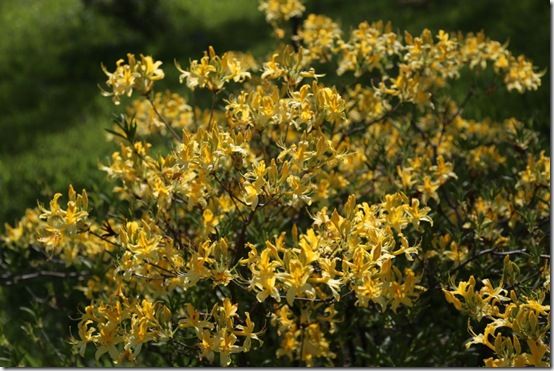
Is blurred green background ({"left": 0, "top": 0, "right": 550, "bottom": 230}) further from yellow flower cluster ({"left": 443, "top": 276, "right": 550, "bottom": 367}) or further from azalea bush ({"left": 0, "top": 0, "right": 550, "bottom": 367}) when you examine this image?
yellow flower cluster ({"left": 443, "top": 276, "right": 550, "bottom": 367})

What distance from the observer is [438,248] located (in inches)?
89.0

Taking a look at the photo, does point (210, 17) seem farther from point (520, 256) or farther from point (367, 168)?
point (520, 256)

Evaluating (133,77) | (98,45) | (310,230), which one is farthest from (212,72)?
(98,45)

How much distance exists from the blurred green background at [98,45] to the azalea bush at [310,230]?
4.39 feet

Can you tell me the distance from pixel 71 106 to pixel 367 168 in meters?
3.43

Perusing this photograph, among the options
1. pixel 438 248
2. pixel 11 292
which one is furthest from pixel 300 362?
pixel 11 292

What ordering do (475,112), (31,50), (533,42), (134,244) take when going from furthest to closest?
(31,50) → (533,42) → (475,112) → (134,244)

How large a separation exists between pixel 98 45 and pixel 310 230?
5.43 m

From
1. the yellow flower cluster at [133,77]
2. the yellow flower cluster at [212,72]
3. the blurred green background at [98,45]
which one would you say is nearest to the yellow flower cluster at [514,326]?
the yellow flower cluster at [212,72]

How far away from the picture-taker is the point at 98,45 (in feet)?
21.6

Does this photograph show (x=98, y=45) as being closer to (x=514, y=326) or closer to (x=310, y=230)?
(x=310, y=230)

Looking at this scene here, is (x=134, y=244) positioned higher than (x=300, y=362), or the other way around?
(x=134, y=244)

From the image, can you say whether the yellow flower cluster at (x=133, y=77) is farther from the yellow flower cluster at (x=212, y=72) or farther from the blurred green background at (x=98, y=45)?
the blurred green background at (x=98, y=45)

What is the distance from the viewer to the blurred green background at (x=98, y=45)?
177 inches
